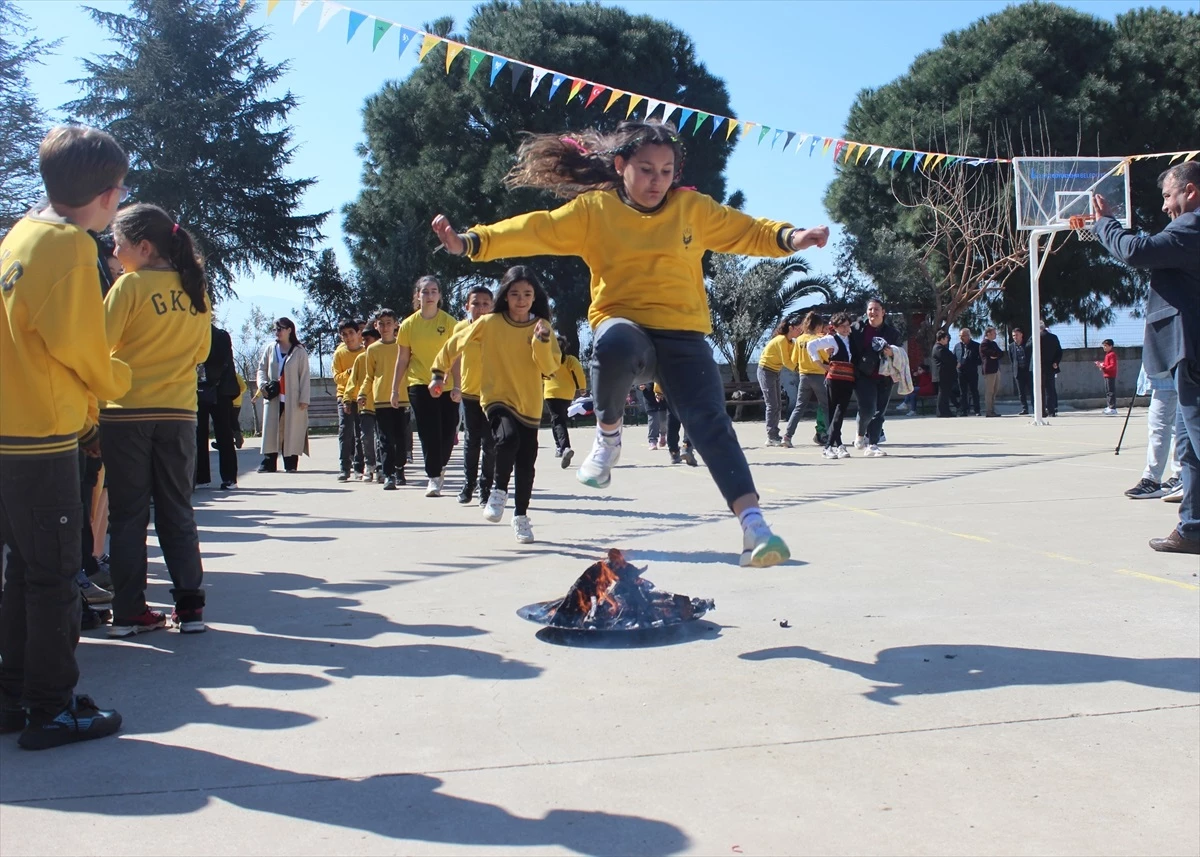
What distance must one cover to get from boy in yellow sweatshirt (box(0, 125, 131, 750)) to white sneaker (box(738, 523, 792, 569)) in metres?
2.24

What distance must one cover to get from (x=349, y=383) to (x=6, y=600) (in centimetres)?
902

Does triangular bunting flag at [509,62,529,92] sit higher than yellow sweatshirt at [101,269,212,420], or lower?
higher

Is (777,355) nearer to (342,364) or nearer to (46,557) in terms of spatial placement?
(342,364)

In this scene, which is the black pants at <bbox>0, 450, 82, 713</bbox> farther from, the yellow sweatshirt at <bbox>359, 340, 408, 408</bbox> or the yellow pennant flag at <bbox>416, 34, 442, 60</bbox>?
the yellow sweatshirt at <bbox>359, 340, 408, 408</bbox>

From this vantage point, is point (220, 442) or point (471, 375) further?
point (220, 442)

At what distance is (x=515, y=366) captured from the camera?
7484 mm

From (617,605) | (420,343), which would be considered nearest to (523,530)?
(617,605)

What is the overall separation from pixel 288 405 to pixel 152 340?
884 centimetres

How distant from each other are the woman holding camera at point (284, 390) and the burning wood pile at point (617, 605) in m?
9.03

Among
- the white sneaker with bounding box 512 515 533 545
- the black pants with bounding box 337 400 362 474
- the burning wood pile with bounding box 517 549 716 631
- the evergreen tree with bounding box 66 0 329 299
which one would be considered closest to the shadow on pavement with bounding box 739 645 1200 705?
the burning wood pile with bounding box 517 549 716 631

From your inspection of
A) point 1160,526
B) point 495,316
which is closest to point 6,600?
point 495,316

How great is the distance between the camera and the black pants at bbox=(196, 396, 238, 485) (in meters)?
11.6

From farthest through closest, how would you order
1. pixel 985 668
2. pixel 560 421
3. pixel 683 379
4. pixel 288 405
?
pixel 288 405 < pixel 560 421 < pixel 683 379 < pixel 985 668

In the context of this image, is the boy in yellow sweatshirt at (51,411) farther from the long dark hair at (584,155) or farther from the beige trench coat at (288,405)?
the beige trench coat at (288,405)
